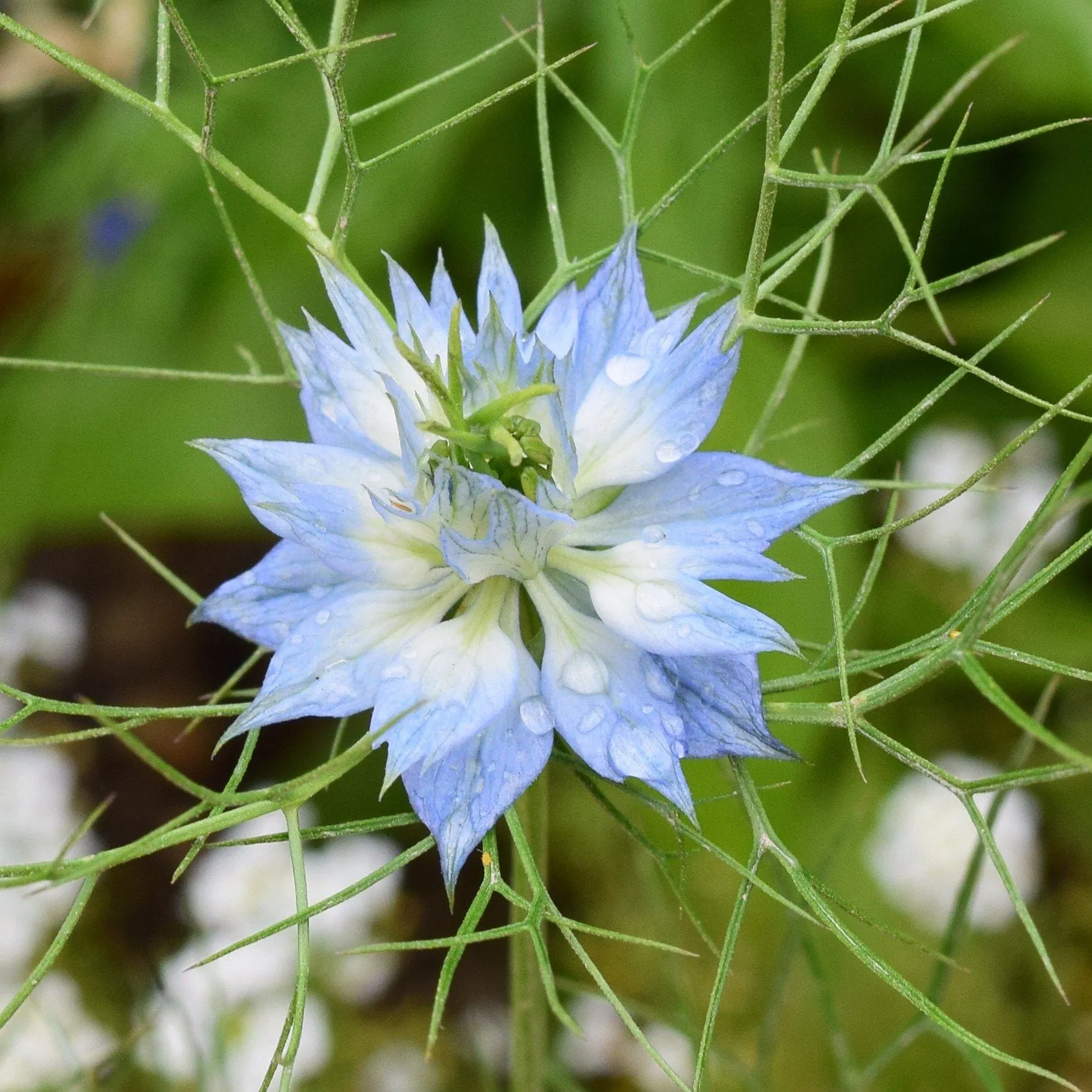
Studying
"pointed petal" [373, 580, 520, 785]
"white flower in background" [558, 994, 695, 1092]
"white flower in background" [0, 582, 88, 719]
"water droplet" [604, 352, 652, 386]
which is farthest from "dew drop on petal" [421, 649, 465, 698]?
"white flower in background" [0, 582, 88, 719]

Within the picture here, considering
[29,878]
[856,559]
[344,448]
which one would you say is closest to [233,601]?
[344,448]

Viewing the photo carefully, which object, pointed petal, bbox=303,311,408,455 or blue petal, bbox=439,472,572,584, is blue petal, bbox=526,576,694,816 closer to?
blue petal, bbox=439,472,572,584

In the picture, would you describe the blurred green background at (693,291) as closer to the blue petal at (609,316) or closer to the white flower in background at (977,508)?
the white flower in background at (977,508)

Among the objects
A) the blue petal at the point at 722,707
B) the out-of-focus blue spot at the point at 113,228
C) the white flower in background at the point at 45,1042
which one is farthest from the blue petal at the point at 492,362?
the out-of-focus blue spot at the point at 113,228

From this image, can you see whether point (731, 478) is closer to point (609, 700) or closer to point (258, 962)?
point (609, 700)

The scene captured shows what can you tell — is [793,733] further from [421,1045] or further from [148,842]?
[148,842]

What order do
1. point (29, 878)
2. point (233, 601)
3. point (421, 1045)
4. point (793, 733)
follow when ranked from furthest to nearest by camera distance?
1. point (421, 1045)
2. point (793, 733)
3. point (233, 601)
4. point (29, 878)
